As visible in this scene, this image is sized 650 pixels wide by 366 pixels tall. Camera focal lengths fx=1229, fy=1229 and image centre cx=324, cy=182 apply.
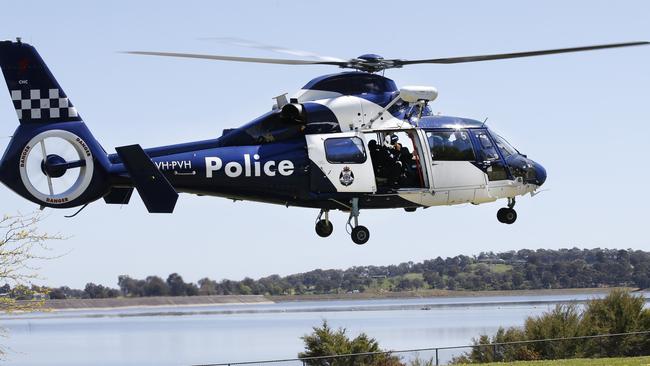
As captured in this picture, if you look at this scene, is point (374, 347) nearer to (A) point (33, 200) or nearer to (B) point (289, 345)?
(A) point (33, 200)

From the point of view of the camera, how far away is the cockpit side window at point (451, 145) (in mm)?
29359

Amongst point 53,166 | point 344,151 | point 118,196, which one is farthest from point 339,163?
point 53,166

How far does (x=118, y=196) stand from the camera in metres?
28.1

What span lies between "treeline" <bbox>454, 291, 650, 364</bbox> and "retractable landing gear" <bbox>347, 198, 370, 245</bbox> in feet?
59.5

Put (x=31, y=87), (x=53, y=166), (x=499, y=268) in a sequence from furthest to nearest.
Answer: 1. (x=499, y=268)
2. (x=31, y=87)
3. (x=53, y=166)

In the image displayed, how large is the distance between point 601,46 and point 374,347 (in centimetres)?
2729

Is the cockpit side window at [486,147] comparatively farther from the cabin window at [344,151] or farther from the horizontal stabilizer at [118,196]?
the horizontal stabilizer at [118,196]

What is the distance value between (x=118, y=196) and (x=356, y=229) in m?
5.59

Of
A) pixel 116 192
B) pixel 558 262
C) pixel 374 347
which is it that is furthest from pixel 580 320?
pixel 558 262

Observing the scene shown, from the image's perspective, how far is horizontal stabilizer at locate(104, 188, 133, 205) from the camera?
92.0 ft

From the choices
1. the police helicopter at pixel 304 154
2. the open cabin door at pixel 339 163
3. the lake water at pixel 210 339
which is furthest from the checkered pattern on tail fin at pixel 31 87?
the lake water at pixel 210 339

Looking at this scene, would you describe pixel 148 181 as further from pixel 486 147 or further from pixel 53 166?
pixel 486 147

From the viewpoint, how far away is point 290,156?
28.3 metres

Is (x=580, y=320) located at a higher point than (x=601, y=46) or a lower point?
lower
